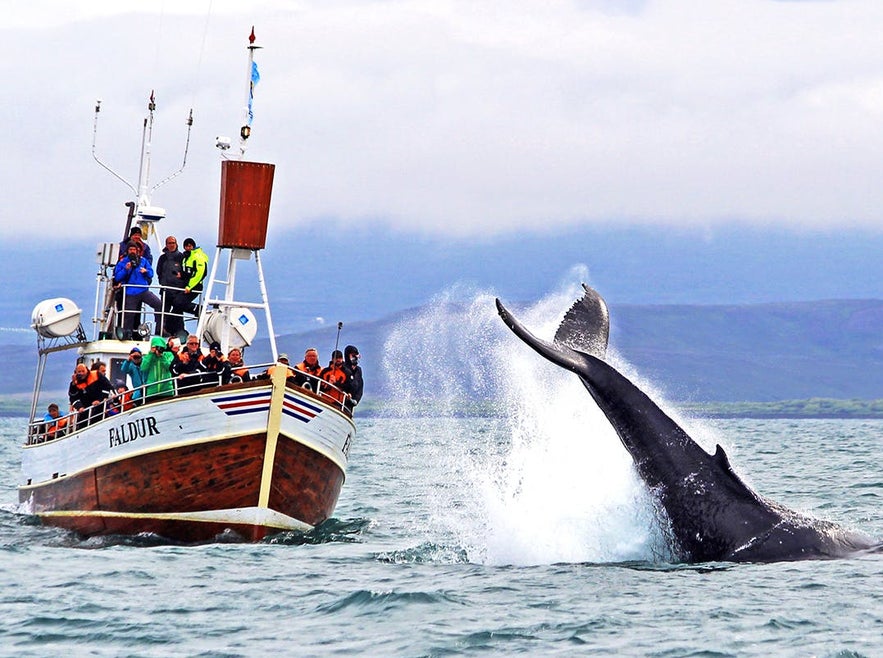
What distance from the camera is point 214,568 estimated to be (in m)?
15.7

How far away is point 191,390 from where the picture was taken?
19125mm

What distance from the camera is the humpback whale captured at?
12.5 metres

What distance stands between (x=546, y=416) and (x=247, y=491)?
508 centimetres

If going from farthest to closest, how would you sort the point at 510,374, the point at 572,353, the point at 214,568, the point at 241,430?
the point at 241,430 → the point at 510,374 → the point at 214,568 → the point at 572,353

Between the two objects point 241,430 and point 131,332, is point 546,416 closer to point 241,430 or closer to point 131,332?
point 241,430

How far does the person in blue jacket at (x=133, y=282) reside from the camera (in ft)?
76.2

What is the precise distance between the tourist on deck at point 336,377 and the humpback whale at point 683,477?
7.72 metres

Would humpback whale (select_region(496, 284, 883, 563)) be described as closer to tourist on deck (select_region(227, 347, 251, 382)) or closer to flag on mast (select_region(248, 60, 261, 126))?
tourist on deck (select_region(227, 347, 251, 382))

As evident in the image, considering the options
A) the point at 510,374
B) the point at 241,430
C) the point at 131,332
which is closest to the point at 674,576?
the point at 510,374

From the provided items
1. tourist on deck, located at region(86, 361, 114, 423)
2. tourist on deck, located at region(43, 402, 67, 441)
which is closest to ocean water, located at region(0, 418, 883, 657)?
tourist on deck, located at region(86, 361, 114, 423)

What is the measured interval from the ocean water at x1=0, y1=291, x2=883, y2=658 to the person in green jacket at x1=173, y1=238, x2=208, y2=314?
4.77m

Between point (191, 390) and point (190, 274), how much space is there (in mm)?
4697

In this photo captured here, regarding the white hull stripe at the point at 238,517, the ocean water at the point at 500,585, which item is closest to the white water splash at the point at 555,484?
the ocean water at the point at 500,585

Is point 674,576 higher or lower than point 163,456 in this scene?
lower
